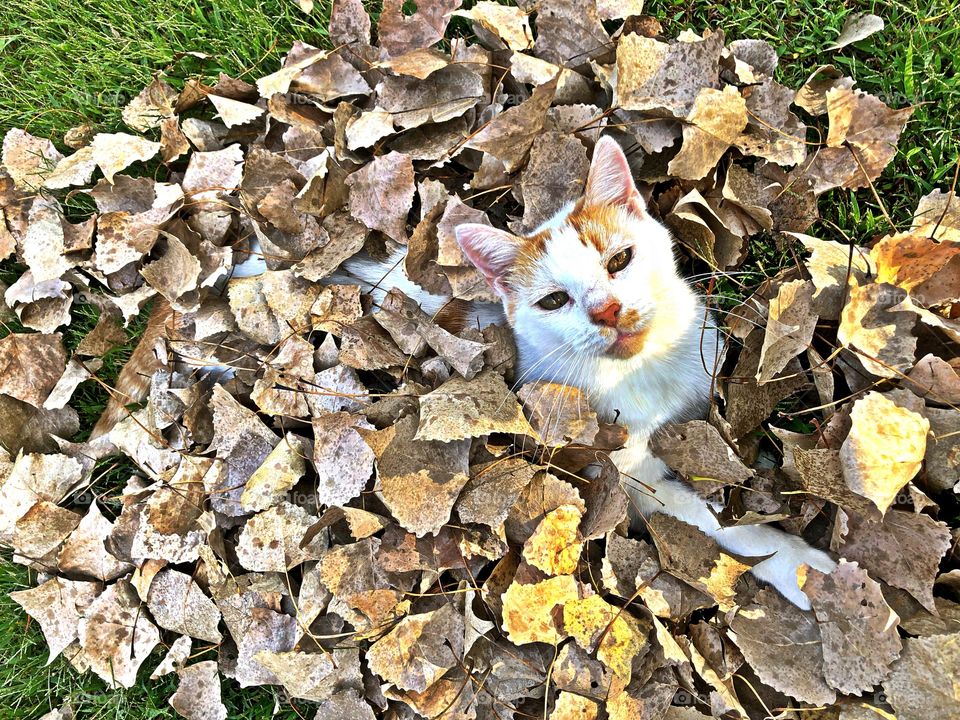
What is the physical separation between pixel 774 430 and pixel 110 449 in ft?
7.26

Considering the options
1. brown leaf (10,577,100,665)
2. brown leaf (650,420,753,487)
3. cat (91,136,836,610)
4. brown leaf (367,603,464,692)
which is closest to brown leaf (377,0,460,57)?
cat (91,136,836,610)

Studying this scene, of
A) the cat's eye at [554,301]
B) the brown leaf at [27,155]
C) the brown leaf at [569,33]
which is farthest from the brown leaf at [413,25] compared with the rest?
the brown leaf at [27,155]

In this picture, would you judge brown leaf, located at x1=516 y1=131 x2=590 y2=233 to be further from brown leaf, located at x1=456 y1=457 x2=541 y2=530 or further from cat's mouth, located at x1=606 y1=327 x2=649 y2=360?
brown leaf, located at x1=456 y1=457 x2=541 y2=530

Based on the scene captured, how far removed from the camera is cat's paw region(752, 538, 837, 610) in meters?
1.84

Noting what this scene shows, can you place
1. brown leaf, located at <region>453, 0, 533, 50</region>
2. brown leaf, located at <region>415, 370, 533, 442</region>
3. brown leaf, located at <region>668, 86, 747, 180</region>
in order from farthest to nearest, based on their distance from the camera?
brown leaf, located at <region>453, 0, 533, 50</region>
brown leaf, located at <region>668, 86, 747, 180</region>
brown leaf, located at <region>415, 370, 533, 442</region>

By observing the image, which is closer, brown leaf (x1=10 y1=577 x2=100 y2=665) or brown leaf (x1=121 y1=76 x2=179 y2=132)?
brown leaf (x1=10 y1=577 x2=100 y2=665)

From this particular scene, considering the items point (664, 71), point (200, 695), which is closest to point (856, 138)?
point (664, 71)

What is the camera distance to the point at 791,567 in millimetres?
1866

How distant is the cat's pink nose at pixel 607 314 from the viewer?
1877 mm

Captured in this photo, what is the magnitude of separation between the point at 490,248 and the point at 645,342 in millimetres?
527

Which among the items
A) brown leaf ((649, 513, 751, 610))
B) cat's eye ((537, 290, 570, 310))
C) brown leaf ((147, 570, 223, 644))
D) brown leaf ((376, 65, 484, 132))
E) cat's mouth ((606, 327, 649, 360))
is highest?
brown leaf ((376, 65, 484, 132))

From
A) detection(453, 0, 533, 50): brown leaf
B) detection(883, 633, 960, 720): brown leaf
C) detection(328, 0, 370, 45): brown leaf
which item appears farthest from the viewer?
detection(328, 0, 370, 45): brown leaf

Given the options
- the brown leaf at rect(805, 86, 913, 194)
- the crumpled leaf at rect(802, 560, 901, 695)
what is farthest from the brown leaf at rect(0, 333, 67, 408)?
the brown leaf at rect(805, 86, 913, 194)

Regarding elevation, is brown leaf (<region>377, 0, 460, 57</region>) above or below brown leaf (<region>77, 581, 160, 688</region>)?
above
